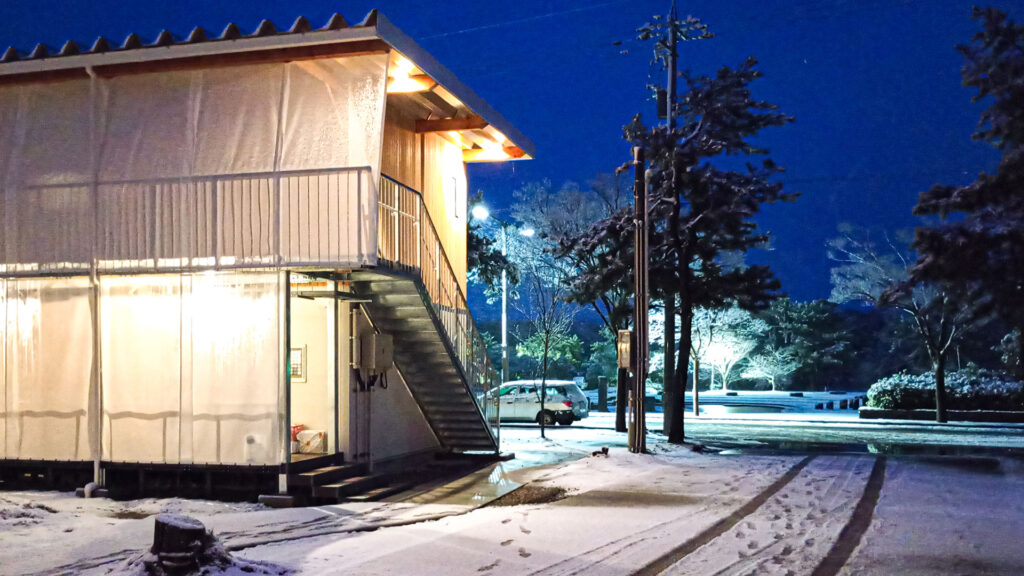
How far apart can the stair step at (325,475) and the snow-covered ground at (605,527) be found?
0.66 m

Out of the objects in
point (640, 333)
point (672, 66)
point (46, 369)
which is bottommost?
point (46, 369)

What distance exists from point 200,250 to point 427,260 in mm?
3795

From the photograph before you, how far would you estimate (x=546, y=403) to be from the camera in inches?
1146

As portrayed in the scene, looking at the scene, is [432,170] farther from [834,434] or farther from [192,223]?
[834,434]

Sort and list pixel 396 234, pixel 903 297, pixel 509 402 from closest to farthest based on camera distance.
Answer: pixel 396 234
pixel 509 402
pixel 903 297

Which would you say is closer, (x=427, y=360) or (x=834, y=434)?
(x=427, y=360)

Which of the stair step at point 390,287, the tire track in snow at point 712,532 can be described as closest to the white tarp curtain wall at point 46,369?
the stair step at point 390,287

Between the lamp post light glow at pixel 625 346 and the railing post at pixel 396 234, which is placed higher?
the railing post at pixel 396 234

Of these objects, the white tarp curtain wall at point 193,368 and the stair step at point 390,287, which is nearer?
the white tarp curtain wall at point 193,368

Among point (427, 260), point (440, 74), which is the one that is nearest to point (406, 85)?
point (440, 74)

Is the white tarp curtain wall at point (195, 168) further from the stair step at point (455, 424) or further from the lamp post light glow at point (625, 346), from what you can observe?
the lamp post light glow at point (625, 346)

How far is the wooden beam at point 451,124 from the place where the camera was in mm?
16562

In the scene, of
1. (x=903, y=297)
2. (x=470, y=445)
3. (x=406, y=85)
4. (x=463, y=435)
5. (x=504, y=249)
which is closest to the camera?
(x=406, y=85)

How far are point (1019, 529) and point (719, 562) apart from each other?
416cm
